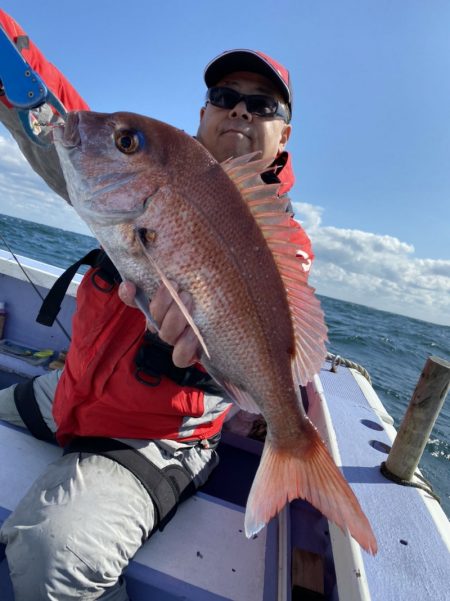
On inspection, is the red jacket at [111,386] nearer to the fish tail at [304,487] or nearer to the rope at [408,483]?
the fish tail at [304,487]

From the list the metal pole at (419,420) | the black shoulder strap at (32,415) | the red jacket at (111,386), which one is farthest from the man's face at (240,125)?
the black shoulder strap at (32,415)

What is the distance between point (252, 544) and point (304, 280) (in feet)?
5.04

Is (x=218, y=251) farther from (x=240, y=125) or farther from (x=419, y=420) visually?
(x=419, y=420)

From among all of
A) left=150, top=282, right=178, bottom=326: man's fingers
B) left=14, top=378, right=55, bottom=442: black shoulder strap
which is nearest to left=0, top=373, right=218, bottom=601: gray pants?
left=14, top=378, right=55, bottom=442: black shoulder strap

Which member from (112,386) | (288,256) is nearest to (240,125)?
(288,256)

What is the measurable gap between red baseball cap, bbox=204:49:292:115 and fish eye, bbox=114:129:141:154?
1338 millimetres

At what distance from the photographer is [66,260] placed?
52.0 ft

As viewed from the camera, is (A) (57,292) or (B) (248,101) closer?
(A) (57,292)

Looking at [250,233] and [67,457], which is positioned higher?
[250,233]

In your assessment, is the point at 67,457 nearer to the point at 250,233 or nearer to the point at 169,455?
the point at 169,455

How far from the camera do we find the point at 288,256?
5.29 feet

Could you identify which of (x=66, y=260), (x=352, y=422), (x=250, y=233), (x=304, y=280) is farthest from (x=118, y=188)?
(x=66, y=260)

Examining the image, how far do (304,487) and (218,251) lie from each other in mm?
1004

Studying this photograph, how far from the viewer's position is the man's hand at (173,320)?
4.92ft
